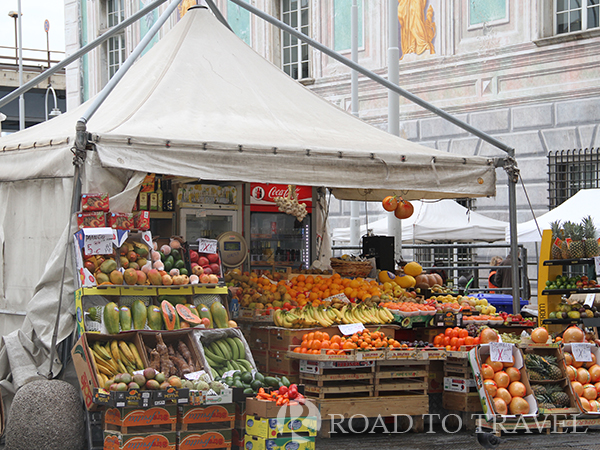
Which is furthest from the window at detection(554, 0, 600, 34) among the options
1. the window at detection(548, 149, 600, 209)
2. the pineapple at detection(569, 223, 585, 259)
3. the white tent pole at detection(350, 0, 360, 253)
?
the pineapple at detection(569, 223, 585, 259)

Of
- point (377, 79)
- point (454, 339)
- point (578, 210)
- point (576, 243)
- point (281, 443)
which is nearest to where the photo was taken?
point (281, 443)

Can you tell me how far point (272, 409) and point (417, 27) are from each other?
1416 centimetres

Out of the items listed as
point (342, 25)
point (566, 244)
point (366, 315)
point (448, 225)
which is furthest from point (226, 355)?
point (342, 25)

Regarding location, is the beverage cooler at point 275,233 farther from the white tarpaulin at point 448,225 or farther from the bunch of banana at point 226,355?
the white tarpaulin at point 448,225

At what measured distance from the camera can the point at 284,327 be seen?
8531 millimetres

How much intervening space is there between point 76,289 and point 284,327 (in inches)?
88.4

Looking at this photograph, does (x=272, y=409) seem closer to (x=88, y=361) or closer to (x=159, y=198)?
(x=88, y=361)

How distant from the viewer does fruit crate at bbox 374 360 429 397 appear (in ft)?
26.4

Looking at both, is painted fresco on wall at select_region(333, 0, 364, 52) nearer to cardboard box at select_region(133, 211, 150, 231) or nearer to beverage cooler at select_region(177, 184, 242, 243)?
beverage cooler at select_region(177, 184, 242, 243)

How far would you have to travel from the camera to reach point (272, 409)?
260 inches

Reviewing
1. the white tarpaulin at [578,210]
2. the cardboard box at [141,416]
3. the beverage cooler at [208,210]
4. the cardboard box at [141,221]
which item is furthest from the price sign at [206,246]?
the white tarpaulin at [578,210]

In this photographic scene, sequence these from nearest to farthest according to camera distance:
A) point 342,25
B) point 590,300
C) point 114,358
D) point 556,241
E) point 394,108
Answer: point 114,358, point 590,300, point 556,241, point 394,108, point 342,25

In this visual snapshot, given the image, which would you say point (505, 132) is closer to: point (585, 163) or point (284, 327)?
point (585, 163)

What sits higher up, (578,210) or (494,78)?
(494,78)
